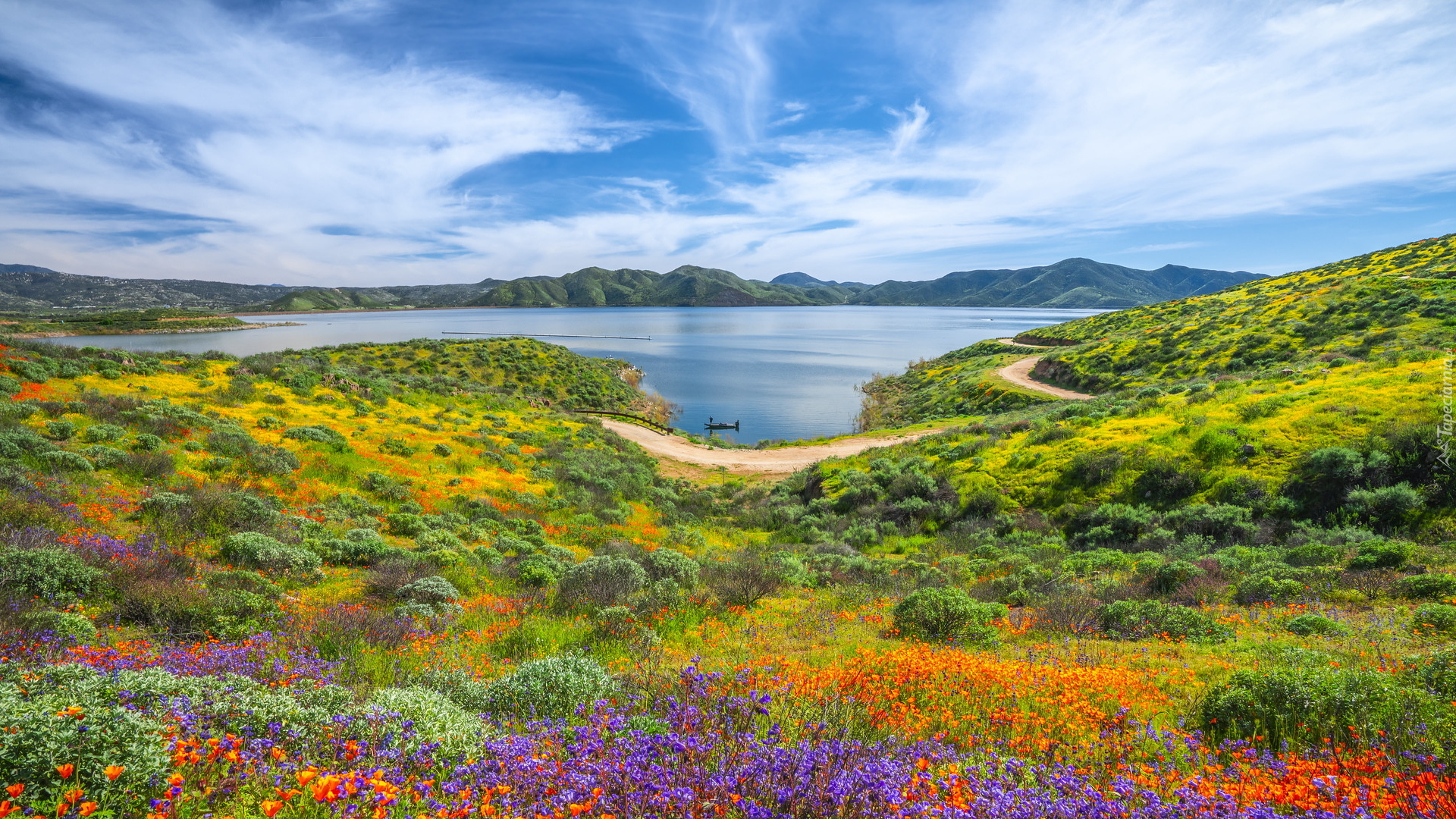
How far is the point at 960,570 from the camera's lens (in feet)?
40.0

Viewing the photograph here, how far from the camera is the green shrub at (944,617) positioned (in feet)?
24.8

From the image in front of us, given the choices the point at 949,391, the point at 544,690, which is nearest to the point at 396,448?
the point at 544,690

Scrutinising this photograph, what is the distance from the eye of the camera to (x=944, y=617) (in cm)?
780

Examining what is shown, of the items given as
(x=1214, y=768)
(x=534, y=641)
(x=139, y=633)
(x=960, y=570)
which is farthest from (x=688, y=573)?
(x=1214, y=768)

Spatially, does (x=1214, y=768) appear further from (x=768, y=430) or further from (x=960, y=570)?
(x=768, y=430)

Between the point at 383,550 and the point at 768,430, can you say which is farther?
the point at 768,430

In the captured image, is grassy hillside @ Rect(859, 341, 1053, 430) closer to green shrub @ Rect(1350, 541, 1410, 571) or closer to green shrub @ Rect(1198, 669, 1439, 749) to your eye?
green shrub @ Rect(1350, 541, 1410, 571)

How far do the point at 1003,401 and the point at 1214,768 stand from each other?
42.9 meters

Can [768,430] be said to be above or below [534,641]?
below

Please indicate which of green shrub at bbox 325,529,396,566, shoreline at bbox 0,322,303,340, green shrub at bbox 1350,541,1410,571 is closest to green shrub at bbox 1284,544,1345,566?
green shrub at bbox 1350,541,1410,571

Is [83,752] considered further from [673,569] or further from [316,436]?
[316,436]

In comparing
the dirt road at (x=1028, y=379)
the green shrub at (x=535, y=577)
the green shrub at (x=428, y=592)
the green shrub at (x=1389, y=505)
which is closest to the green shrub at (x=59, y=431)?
the green shrub at (x=428, y=592)

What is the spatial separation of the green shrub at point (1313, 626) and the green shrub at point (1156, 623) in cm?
65

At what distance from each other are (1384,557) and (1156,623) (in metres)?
4.40
